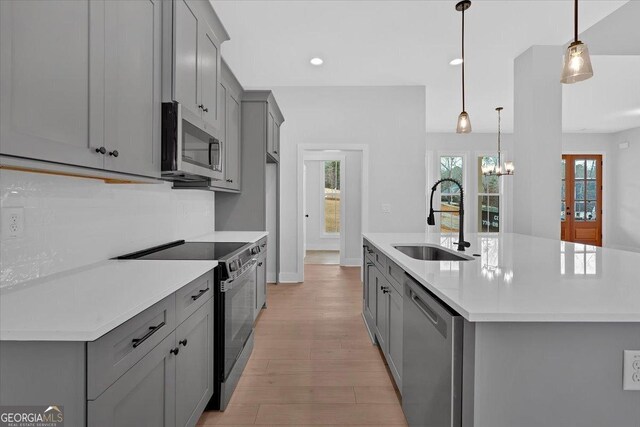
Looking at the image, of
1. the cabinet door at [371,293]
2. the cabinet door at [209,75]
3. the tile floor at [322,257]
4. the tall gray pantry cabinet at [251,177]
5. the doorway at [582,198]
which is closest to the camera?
the cabinet door at [209,75]

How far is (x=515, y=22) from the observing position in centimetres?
336

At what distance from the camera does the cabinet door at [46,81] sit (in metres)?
0.93

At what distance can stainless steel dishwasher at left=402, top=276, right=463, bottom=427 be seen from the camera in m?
1.11

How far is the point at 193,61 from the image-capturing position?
81.7 inches

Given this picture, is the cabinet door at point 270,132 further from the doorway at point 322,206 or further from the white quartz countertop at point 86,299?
Result: the doorway at point 322,206

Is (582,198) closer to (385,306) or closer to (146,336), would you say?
(385,306)

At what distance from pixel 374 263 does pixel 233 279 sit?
1182 mm

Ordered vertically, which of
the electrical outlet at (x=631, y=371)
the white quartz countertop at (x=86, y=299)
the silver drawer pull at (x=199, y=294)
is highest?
the white quartz countertop at (x=86, y=299)

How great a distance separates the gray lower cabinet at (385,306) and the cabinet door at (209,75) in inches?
60.8

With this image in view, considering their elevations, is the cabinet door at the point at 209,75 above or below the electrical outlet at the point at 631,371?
above

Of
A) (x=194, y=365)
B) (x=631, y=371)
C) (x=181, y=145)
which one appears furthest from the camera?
(x=181, y=145)

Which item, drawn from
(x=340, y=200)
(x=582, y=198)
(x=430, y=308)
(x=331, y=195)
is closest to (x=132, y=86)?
(x=430, y=308)

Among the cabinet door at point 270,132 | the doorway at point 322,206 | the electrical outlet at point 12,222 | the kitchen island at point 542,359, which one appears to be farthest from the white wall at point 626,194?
the electrical outlet at point 12,222

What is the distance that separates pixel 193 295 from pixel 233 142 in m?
2.20
